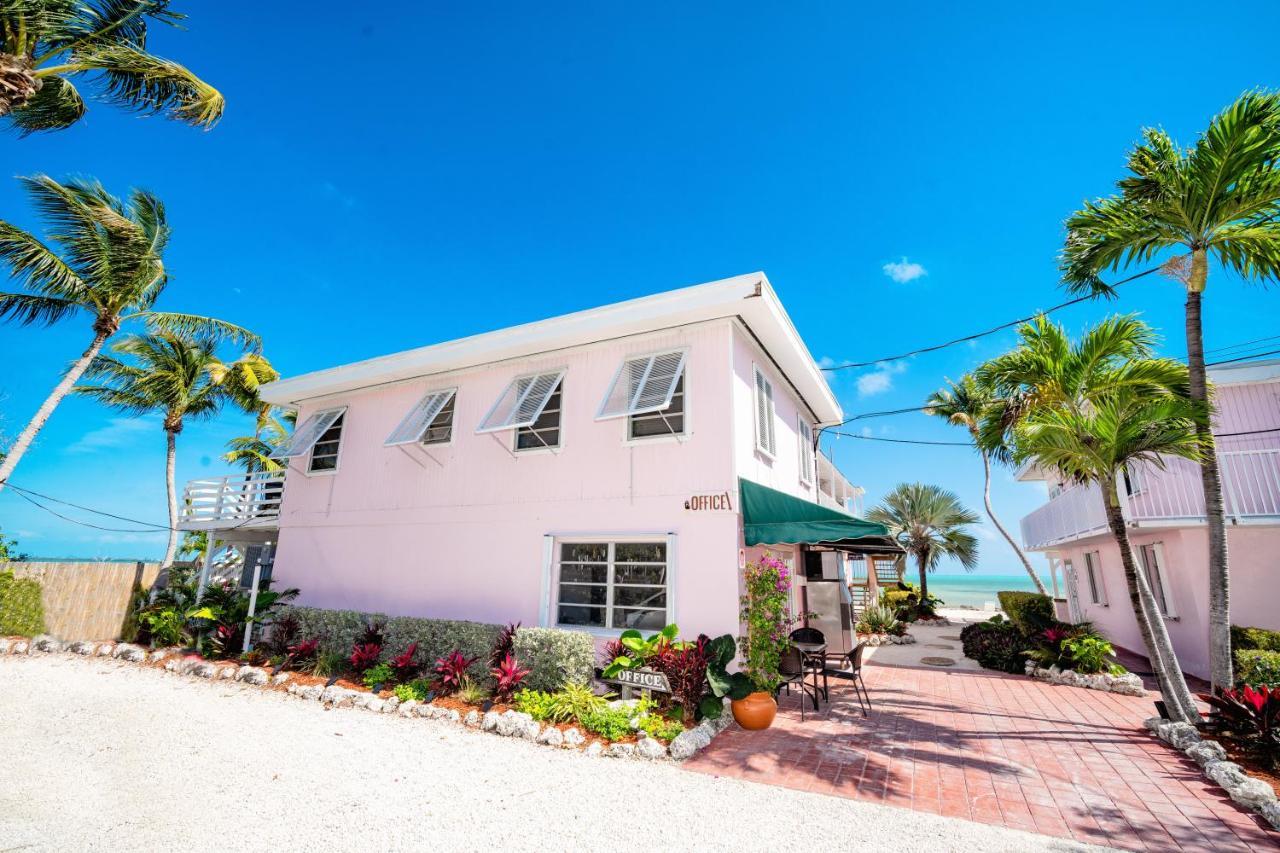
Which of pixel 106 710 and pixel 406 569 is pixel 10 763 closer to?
pixel 106 710

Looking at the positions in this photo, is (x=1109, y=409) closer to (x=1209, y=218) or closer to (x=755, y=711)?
(x=1209, y=218)

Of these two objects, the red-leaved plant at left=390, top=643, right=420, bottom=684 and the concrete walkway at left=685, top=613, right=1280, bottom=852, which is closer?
the concrete walkway at left=685, top=613, right=1280, bottom=852

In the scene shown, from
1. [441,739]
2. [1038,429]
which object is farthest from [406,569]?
[1038,429]

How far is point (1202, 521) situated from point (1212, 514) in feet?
12.7

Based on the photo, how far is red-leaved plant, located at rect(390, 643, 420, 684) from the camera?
918 cm

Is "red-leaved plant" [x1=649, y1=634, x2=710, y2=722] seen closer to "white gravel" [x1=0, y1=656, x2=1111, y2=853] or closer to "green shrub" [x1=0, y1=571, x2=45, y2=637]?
"white gravel" [x1=0, y1=656, x2=1111, y2=853]

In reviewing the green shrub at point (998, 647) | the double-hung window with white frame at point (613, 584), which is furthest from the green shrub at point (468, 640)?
the green shrub at point (998, 647)

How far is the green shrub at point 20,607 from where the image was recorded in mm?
12992

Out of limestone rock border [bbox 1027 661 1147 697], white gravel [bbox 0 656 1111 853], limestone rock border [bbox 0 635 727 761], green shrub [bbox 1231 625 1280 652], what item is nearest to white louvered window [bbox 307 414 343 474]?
limestone rock border [bbox 0 635 727 761]

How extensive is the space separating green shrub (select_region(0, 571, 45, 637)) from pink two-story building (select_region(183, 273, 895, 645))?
587 cm

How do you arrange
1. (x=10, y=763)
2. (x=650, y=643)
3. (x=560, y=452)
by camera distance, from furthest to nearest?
1. (x=560, y=452)
2. (x=650, y=643)
3. (x=10, y=763)

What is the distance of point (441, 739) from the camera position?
705 centimetres

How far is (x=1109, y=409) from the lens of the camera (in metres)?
7.84

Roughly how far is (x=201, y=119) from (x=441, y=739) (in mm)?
10314
